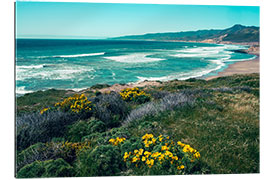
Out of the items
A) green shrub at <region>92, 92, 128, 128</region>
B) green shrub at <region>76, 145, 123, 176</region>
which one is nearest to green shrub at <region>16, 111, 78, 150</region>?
green shrub at <region>92, 92, 128, 128</region>

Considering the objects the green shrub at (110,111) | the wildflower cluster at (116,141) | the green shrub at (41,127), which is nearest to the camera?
the wildflower cluster at (116,141)

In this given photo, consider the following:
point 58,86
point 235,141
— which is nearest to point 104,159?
point 235,141

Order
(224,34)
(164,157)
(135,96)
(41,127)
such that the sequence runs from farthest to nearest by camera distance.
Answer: (224,34)
(135,96)
(41,127)
(164,157)

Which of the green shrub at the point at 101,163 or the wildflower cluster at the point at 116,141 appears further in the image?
the wildflower cluster at the point at 116,141

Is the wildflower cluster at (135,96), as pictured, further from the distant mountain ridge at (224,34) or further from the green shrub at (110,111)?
the distant mountain ridge at (224,34)

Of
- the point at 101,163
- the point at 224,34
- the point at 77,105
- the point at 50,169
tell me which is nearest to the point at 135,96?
the point at 77,105

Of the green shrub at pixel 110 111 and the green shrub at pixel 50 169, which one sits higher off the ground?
the green shrub at pixel 110 111

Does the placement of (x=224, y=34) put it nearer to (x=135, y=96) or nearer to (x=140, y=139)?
(x=135, y=96)

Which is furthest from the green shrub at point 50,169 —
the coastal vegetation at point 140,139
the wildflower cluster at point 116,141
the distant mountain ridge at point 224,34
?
the distant mountain ridge at point 224,34
